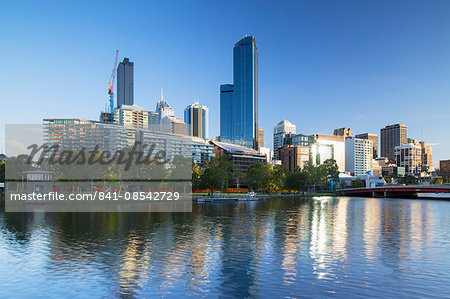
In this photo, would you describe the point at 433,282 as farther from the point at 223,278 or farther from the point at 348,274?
the point at 223,278

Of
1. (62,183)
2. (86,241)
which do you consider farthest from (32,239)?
(62,183)

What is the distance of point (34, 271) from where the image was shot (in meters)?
33.8

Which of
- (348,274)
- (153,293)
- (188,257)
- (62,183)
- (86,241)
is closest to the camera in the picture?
(153,293)

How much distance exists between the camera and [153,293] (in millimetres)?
27281

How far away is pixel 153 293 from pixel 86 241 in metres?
25.8

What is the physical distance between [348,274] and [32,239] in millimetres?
43146

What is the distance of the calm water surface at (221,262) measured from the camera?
28578 mm

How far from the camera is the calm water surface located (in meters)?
28.6

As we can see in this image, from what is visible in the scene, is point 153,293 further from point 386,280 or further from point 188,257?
point 386,280

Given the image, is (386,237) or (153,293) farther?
(386,237)

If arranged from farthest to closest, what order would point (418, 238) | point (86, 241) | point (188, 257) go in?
point (418, 238) → point (86, 241) → point (188, 257)

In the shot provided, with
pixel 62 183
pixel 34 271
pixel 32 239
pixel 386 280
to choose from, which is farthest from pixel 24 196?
pixel 386 280

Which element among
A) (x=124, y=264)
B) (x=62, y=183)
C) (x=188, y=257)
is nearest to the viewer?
(x=124, y=264)

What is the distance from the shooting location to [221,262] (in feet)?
123
